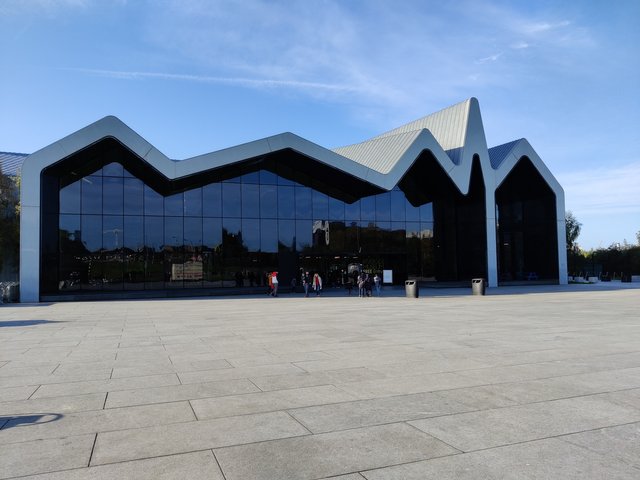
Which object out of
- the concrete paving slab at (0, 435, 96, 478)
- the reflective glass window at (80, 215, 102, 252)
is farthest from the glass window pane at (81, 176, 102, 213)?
the concrete paving slab at (0, 435, 96, 478)

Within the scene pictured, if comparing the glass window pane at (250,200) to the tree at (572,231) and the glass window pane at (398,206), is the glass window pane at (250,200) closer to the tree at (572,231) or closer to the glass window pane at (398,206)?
the glass window pane at (398,206)

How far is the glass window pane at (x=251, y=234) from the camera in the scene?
3278 centimetres

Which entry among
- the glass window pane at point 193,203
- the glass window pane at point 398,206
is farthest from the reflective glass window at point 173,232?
the glass window pane at point 398,206

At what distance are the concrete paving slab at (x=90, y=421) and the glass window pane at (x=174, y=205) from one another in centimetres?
2662

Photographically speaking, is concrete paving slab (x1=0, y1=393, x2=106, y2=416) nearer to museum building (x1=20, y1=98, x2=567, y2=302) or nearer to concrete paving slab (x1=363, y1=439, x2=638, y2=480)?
concrete paving slab (x1=363, y1=439, x2=638, y2=480)

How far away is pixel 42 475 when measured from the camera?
13.0 ft

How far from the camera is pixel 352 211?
→ 3588cm

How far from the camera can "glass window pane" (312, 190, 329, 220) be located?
3471 cm

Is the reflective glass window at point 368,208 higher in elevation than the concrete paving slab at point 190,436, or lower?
higher

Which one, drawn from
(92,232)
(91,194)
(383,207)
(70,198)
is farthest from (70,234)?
(383,207)

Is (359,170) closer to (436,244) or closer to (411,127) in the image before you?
(436,244)

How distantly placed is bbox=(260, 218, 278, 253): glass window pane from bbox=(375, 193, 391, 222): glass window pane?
782 cm

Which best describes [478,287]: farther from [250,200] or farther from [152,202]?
[152,202]

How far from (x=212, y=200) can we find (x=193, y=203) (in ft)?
3.96
